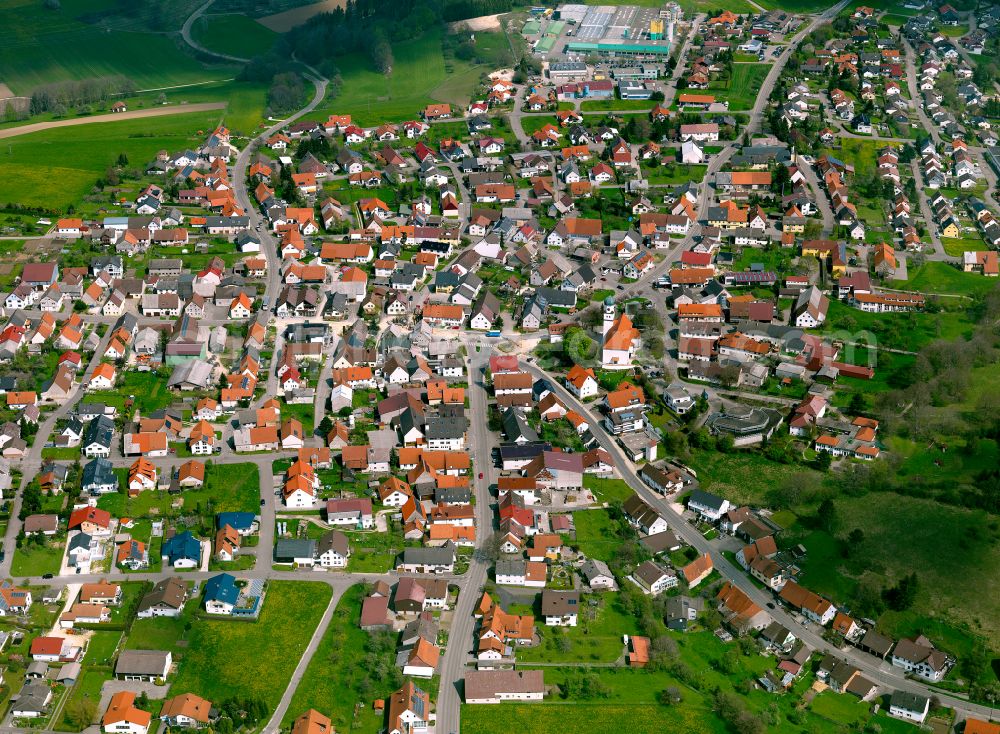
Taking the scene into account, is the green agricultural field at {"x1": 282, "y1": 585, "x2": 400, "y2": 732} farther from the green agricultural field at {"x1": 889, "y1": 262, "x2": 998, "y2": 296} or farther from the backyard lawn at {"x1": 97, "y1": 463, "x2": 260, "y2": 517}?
the green agricultural field at {"x1": 889, "y1": 262, "x2": 998, "y2": 296}

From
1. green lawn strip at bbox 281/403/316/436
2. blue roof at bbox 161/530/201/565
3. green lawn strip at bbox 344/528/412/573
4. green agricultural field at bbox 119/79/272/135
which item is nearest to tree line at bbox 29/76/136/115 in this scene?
green agricultural field at bbox 119/79/272/135

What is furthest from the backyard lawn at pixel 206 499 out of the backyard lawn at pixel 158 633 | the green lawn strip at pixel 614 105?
the green lawn strip at pixel 614 105

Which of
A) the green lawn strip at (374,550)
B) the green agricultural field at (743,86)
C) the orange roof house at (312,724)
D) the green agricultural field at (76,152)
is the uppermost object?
the green agricultural field at (76,152)

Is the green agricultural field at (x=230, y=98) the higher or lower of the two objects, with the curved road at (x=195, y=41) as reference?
lower

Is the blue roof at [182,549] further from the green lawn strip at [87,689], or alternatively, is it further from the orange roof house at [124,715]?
the orange roof house at [124,715]

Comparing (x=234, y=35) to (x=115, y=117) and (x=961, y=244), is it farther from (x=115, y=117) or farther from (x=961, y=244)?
(x=961, y=244)

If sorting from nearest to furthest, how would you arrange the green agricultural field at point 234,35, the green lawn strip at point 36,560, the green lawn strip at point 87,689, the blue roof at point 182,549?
1. the green lawn strip at point 87,689
2. the green lawn strip at point 36,560
3. the blue roof at point 182,549
4. the green agricultural field at point 234,35

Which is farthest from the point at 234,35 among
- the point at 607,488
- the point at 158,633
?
the point at 158,633
